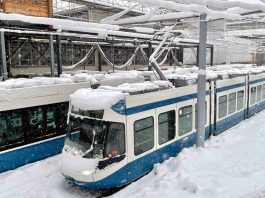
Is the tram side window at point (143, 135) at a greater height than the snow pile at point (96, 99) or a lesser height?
lesser

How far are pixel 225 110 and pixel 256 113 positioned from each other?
474 cm

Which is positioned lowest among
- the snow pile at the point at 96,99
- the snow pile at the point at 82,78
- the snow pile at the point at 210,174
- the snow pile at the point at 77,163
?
the snow pile at the point at 210,174

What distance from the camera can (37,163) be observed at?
9602mm

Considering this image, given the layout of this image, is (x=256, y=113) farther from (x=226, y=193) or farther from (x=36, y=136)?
(x=36, y=136)

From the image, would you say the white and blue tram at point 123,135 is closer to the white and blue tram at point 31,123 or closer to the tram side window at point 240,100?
the white and blue tram at point 31,123

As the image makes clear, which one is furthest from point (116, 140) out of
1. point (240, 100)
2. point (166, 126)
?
point (240, 100)

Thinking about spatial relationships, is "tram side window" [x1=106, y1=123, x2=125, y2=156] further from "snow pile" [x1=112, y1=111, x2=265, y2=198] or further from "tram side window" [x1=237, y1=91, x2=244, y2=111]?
"tram side window" [x1=237, y1=91, x2=244, y2=111]

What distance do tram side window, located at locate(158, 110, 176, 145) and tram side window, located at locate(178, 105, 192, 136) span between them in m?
0.41

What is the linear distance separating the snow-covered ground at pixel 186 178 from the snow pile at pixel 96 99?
84.1 inches

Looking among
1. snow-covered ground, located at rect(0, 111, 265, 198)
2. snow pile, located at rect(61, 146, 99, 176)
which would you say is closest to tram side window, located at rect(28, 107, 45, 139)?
snow-covered ground, located at rect(0, 111, 265, 198)

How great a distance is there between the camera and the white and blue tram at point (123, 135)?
7.45 metres

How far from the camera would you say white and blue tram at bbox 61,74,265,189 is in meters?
7.45

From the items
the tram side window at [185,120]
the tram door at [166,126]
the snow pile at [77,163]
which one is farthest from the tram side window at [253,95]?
the snow pile at [77,163]

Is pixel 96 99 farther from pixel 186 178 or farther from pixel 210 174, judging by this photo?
pixel 210 174
